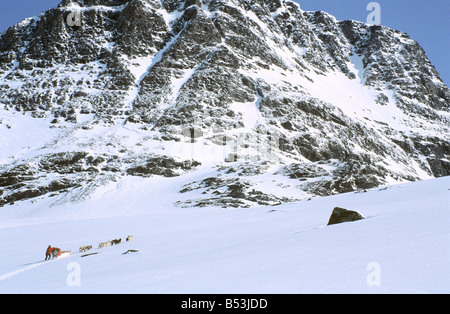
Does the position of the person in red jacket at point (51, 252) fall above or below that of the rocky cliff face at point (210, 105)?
below

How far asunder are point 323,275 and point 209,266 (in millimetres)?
2626

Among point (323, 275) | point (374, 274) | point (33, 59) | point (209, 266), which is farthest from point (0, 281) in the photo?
point (33, 59)

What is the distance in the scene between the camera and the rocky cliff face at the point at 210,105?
65062 mm

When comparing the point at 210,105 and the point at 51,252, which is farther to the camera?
the point at 210,105

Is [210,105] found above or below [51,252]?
above

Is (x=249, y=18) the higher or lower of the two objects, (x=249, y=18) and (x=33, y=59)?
the higher

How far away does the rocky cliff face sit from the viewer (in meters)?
65.1

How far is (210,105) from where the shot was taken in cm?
9869

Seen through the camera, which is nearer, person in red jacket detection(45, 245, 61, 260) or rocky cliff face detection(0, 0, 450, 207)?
person in red jacket detection(45, 245, 61, 260)

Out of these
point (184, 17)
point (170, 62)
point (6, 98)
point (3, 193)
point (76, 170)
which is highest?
point (184, 17)

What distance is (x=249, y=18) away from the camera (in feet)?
480

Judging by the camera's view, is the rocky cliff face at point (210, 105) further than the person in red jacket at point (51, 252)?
Yes

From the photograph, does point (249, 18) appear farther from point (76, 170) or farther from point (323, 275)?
point (323, 275)

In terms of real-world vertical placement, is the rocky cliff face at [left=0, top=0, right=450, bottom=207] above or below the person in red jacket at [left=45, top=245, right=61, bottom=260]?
above
